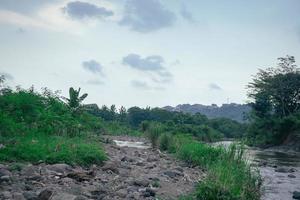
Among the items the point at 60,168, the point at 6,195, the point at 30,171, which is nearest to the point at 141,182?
the point at 60,168

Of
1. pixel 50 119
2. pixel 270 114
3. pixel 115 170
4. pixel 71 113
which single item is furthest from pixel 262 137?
pixel 115 170

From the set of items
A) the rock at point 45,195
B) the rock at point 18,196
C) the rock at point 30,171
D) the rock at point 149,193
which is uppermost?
the rock at point 30,171

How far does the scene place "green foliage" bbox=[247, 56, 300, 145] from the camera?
4444cm

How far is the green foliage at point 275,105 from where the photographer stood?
44.4 m

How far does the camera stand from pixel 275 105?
46500 millimetres

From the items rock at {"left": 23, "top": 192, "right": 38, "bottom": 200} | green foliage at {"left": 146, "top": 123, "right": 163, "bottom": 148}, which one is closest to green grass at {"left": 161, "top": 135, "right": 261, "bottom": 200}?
rock at {"left": 23, "top": 192, "right": 38, "bottom": 200}

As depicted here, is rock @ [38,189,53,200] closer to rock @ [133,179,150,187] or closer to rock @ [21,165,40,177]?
rock @ [21,165,40,177]

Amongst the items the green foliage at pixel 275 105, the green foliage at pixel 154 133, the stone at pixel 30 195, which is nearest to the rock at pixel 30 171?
the stone at pixel 30 195

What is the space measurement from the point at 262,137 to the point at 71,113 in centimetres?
2710

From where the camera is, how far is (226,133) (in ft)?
246

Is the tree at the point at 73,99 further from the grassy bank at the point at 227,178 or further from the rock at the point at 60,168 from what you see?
the rock at the point at 60,168

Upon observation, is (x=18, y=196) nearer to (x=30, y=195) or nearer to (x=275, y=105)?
(x=30, y=195)

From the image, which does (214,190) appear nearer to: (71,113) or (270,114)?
(71,113)

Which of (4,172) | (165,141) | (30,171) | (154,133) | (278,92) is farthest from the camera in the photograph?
(278,92)
